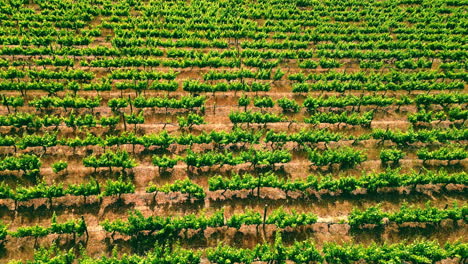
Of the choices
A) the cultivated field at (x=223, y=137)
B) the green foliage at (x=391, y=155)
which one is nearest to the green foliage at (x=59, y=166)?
the cultivated field at (x=223, y=137)

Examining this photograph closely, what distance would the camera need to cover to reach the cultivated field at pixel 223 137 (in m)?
17.7

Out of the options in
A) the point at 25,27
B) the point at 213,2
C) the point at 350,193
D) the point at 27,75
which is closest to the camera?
the point at 350,193

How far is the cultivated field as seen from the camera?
17.7m

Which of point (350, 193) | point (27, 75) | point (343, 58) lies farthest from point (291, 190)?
point (27, 75)

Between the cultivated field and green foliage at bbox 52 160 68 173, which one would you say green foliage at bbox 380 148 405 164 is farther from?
green foliage at bbox 52 160 68 173

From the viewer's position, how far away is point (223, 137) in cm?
2175

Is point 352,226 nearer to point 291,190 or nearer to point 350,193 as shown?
point 350,193

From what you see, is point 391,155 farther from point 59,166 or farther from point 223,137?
point 59,166

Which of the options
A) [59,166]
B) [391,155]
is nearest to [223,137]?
[59,166]

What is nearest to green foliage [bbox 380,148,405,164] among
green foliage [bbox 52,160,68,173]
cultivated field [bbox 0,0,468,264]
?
cultivated field [bbox 0,0,468,264]

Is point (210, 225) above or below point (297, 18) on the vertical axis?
below

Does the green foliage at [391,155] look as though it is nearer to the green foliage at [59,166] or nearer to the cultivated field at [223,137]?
the cultivated field at [223,137]

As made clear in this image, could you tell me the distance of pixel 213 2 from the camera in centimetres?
3588

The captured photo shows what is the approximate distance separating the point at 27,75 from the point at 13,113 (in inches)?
163
